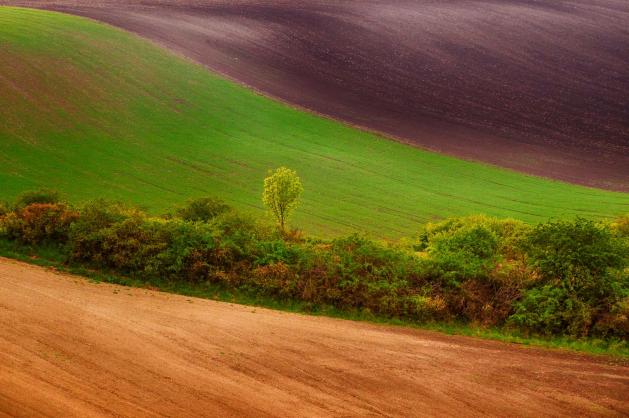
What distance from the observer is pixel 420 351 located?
19188mm

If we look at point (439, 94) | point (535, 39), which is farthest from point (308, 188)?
point (535, 39)

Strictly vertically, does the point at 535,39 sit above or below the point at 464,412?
above

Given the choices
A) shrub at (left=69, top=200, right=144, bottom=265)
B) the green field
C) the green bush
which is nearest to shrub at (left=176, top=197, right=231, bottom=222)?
shrub at (left=69, top=200, right=144, bottom=265)

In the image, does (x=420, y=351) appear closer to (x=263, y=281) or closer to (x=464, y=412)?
(x=464, y=412)

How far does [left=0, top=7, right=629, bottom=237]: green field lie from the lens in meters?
41.2

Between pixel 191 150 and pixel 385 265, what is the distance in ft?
83.3

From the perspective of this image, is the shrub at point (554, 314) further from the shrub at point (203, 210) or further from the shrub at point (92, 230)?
the shrub at point (92, 230)

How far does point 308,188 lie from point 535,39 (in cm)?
4533

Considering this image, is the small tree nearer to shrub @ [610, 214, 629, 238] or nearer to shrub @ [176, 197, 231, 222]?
shrub @ [176, 197, 231, 222]

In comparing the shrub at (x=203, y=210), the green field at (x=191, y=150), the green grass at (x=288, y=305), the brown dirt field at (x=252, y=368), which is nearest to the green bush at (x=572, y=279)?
the green grass at (x=288, y=305)

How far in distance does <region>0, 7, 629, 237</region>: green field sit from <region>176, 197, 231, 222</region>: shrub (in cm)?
751

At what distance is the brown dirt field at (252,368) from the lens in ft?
49.8

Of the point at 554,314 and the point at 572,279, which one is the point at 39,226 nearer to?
the point at 554,314

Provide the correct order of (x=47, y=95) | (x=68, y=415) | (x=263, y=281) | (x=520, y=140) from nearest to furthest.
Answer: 1. (x=68, y=415)
2. (x=263, y=281)
3. (x=47, y=95)
4. (x=520, y=140)
